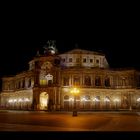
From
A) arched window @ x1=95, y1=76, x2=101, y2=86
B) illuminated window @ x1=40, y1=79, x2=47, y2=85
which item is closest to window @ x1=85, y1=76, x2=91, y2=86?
arched window @ x1=95, y1=76, x2=101, y2=86

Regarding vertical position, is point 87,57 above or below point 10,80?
above

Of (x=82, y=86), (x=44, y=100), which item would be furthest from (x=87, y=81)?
(x=44, y=100)

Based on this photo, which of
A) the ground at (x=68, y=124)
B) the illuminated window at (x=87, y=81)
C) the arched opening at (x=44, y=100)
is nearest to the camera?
the ground at (x=68, y=124)

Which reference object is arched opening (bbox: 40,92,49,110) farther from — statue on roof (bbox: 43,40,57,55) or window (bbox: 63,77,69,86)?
statue on roof (bbox: 43,40,57,55)

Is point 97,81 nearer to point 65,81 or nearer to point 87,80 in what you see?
point 87,80

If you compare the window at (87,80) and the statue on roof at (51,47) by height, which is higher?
the statue on roof at (51,47)

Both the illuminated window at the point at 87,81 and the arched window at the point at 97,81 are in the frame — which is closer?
the illuminated window at the point at 87,81

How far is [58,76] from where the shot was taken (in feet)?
222

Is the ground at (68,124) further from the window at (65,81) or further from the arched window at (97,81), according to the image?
the arched window at (97,81)

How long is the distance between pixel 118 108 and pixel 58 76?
60.9 feet

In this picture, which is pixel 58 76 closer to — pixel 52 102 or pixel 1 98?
pixel 52 102

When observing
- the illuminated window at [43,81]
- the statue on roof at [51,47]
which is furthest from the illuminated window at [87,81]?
the statue on roof at [51,47]
